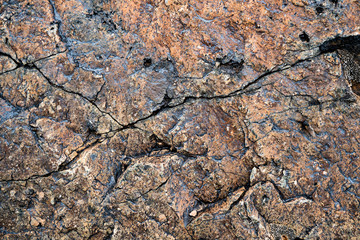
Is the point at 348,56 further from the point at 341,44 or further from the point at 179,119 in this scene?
the point at 179,119

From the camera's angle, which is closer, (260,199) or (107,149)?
(260,199)

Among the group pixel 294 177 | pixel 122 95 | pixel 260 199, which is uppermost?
pixel 122 95

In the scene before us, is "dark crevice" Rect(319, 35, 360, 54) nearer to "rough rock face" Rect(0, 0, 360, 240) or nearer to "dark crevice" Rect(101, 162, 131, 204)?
"rough rock face" Rect(0, 0, 360, 240)

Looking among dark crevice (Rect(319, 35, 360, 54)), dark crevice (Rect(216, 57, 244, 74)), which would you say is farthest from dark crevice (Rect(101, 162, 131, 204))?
dark crevice (Rect(319, 35, 360, 54))

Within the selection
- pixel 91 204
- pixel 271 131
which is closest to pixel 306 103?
pixel 271 131

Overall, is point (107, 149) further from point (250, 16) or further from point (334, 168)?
point (334, 168)

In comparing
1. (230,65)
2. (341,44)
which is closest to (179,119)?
(230,65)

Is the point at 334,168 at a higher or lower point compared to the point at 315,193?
higher
